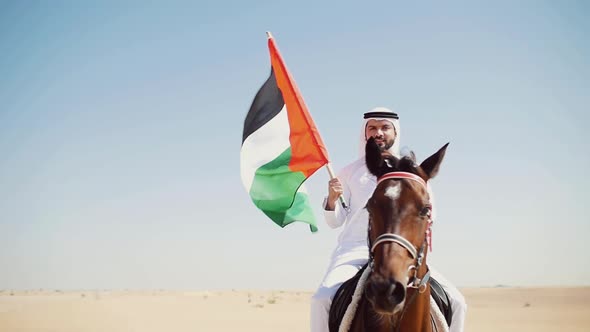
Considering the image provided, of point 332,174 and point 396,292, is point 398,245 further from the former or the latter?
point 332,174

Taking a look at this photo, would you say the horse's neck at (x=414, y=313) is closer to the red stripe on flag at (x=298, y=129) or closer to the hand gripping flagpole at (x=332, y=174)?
the hand gripping flagpole at (x=332, y=174)

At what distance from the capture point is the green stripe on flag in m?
7.65

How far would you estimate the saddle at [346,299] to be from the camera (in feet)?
16.4

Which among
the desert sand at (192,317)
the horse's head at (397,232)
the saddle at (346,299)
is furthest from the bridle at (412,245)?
the desert sand at (192,317)

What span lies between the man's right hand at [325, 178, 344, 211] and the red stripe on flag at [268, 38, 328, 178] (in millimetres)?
1301

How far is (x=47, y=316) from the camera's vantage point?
84.7 feet

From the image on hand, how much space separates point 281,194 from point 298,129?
2.97ft

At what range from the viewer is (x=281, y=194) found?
303 inches

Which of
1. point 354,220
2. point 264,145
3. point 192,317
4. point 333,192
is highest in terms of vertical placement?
point 264,145

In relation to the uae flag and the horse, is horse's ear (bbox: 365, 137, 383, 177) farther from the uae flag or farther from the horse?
the uae flag

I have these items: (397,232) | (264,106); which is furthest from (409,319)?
(264,106)

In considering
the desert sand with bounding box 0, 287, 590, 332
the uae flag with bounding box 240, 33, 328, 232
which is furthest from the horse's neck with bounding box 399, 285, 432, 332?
the desert sand with bounding box 0, 287, 590, 332

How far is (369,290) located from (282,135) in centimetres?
431

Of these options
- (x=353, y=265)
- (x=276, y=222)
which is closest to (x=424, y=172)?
(x=353, y=265)
